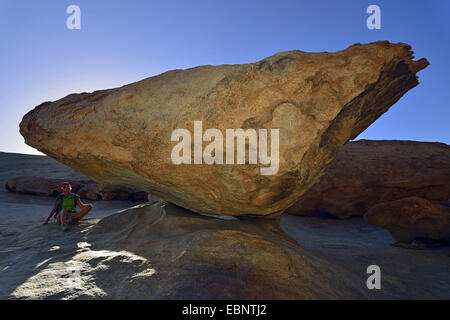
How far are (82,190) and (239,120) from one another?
9.04 meters

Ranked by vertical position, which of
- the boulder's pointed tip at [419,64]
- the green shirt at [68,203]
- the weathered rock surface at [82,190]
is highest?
the boulder's pointed tip at [419,64]

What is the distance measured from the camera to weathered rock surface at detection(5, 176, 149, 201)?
8.97 metres

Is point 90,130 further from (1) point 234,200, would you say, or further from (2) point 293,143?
(2) point 293,143

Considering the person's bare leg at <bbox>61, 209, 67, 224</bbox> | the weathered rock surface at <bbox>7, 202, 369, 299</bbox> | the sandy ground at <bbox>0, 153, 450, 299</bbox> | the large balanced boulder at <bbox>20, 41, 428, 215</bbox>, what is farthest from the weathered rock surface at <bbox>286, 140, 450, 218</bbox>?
the person's bare leg at <bbox>61, 209, 67, 224</bbox>

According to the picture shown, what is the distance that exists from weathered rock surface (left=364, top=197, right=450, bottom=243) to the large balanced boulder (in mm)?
2296

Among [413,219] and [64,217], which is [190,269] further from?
[413,219]

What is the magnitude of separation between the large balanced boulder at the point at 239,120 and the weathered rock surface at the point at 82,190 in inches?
249

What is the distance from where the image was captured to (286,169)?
2295 millimetres

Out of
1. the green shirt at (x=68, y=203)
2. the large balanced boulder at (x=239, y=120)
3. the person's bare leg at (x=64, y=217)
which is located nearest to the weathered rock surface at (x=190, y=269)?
the large balanced boulder at (x=239, y=120)

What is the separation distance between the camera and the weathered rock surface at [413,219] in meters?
4.22

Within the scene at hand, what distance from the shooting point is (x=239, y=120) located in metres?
2.28

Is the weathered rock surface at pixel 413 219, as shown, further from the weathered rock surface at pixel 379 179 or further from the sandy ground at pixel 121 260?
the weathered rock surface at pixel 379 179

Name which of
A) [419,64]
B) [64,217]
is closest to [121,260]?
[64,217]
